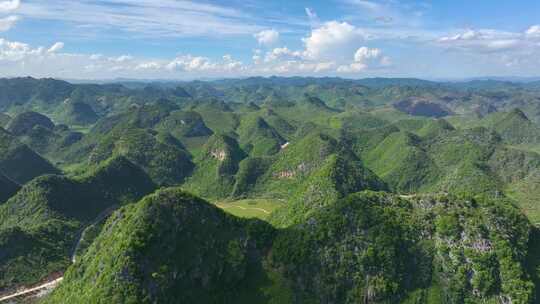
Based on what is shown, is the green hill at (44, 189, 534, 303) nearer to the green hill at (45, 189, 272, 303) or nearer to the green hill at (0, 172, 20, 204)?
the green hill at (45, 189, 272, 303)

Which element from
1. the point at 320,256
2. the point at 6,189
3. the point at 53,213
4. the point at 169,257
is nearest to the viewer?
the point at 169,257

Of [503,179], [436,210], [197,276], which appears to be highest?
[436,210]

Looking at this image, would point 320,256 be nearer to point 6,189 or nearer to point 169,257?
point 169,257

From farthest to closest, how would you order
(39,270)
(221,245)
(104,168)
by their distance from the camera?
(104,168) → (39,270) → (221,245)

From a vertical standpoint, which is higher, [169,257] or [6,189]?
[169,257]

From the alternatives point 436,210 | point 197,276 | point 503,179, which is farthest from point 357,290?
point 503,179

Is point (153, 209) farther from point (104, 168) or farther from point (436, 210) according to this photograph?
point (104, 168)

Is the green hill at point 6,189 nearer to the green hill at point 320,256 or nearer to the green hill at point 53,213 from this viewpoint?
the green hill at point 53,213

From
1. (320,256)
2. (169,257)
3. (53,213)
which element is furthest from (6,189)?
(320,256)
